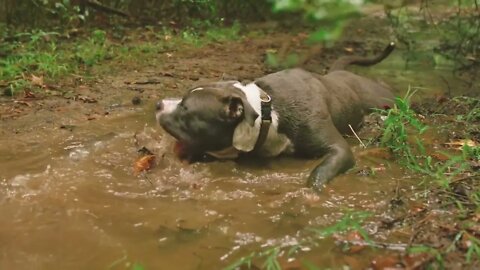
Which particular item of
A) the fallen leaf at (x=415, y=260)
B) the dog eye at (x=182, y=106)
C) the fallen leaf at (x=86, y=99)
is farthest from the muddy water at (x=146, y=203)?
the fallen leaf at (x=86, y=99)

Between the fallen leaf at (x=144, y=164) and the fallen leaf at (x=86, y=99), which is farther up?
the fallen leaf at (x=86, y=99)

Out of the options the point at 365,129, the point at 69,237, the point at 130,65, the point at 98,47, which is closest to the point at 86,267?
the point at 69,237

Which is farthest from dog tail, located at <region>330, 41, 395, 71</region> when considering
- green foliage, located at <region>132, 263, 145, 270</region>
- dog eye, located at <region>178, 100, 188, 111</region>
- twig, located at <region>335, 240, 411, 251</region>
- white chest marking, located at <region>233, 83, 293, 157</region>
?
green foliage, located at <region>132, 263, 145, 270</region>

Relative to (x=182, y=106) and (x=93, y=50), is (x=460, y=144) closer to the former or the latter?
(x=182, y=106)

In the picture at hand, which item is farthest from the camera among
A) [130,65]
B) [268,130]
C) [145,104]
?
[130,65]

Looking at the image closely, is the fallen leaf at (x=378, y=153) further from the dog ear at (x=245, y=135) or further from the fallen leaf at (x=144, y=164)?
the fallen leaf at (x=144, y=164)

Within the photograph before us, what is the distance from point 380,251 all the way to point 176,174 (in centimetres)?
168

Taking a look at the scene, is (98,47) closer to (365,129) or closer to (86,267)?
(365,129)

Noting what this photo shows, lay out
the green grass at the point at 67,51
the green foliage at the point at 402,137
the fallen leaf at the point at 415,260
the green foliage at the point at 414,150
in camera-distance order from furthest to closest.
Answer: the green grass at the point at 67,51
the green foliage at the point at 402,137
the green foliage at the point at 414,150
the fallen leaf at the point at 415,260

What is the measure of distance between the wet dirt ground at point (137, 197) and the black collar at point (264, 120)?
18cm

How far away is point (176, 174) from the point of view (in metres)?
3.84

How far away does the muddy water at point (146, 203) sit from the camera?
2.65 m

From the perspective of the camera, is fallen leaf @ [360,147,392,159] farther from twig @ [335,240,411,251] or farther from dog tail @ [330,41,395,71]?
dog tail @ [330,41,395,71]

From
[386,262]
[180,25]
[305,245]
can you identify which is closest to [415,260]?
[386,262]
